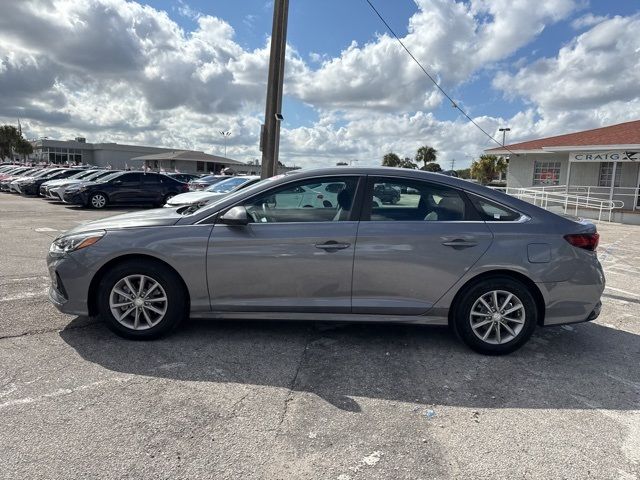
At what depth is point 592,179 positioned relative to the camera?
66.8 feet

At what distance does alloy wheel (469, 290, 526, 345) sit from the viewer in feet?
13.3

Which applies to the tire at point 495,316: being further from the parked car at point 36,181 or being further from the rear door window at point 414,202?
the parked car at point 36,181

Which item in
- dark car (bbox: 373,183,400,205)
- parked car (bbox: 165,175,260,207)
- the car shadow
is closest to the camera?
the car shadow

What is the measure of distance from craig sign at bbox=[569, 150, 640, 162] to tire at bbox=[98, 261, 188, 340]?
1923 cm

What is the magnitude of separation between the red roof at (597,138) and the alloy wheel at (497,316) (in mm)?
16986

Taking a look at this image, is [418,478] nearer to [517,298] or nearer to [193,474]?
[193,474]

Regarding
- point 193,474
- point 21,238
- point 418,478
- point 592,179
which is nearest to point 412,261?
point 418,478

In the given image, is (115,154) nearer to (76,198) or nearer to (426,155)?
(426,155)

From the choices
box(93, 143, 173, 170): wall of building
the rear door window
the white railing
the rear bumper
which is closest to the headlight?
the rear door window

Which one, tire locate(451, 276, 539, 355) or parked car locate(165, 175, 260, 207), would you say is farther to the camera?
parked car locate(165, 175, 260, 207)

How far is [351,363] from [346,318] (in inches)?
16.0

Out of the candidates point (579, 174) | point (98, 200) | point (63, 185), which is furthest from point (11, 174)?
point (579, 174)

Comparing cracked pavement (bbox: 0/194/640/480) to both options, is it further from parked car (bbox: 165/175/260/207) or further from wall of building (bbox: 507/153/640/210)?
wall of building (bbox: 507/153/640/210)

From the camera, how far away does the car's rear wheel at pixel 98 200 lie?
17.8 metres
